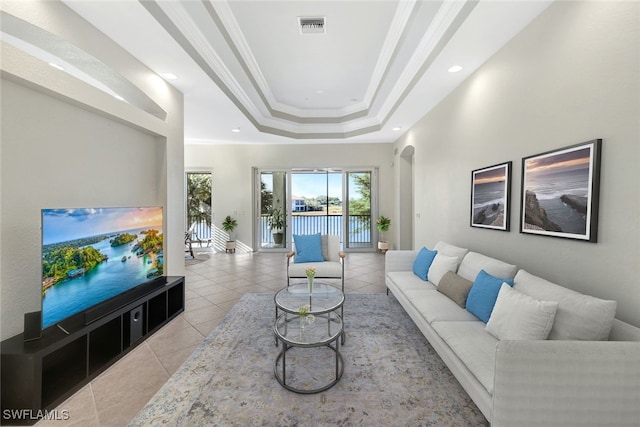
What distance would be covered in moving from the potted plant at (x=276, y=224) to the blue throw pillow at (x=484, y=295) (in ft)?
18.1

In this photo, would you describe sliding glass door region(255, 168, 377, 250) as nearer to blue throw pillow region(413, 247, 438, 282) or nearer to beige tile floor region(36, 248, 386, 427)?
beige tile floor region(36, 248, 386, 427)

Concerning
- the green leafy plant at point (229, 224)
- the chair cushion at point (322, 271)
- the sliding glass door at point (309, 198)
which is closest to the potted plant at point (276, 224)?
the sliding glass door at point (309, 198)

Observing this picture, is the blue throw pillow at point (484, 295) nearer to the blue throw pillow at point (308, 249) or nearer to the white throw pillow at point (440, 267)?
the white throw pillow at point (440, 267)

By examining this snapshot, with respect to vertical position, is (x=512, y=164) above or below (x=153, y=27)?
below

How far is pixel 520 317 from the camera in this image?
5.50 feet

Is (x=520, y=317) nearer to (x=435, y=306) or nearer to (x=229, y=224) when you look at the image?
(x=435, y=306)

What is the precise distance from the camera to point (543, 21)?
2.13 metres

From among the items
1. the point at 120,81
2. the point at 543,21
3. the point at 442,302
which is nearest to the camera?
the point at 543,21

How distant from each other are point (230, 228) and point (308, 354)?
5286mm

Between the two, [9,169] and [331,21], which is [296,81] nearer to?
[331,21]

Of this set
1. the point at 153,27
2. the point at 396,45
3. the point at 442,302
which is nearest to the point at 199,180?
the point at 153,27

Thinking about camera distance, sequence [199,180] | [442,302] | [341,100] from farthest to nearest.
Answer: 1. [199,180]
2. [341,100]
3. [442,302]

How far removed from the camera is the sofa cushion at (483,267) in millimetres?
2258

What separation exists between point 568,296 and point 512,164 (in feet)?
4.60
